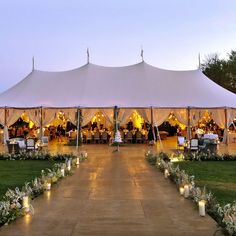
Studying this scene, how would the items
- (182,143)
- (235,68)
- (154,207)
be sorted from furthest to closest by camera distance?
1. (235,68)
2. (182,143)
3. (154,207)

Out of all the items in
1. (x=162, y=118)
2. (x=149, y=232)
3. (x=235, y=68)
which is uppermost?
(x=235, y=68)

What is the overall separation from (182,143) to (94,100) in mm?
3869

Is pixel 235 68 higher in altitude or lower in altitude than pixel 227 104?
higher

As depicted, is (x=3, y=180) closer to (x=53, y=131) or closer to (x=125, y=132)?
(x=125, y=132)

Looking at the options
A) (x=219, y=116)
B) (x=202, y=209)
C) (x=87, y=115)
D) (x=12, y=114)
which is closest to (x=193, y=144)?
(x=219, y=116)

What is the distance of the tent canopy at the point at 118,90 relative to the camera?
1731 centimetres

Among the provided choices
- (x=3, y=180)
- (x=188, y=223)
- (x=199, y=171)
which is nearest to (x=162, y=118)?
(x=199, y=171)

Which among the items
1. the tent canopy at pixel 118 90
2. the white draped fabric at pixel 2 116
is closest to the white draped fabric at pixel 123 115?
the tent canopy at pixel 118 90

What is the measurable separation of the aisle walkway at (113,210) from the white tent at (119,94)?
27.0ft

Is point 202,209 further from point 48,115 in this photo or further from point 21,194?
point 48,115

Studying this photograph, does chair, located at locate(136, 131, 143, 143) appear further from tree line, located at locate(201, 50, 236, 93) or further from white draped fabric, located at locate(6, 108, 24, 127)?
tree line, located at locate(201, 50, 236, 93)

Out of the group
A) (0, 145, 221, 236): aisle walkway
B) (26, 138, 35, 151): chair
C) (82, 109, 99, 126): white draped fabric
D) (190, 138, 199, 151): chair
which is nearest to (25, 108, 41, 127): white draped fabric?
(82, 109, 99, 126): white draped fabric

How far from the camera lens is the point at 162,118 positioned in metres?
19.4

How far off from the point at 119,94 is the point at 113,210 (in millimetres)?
12142
